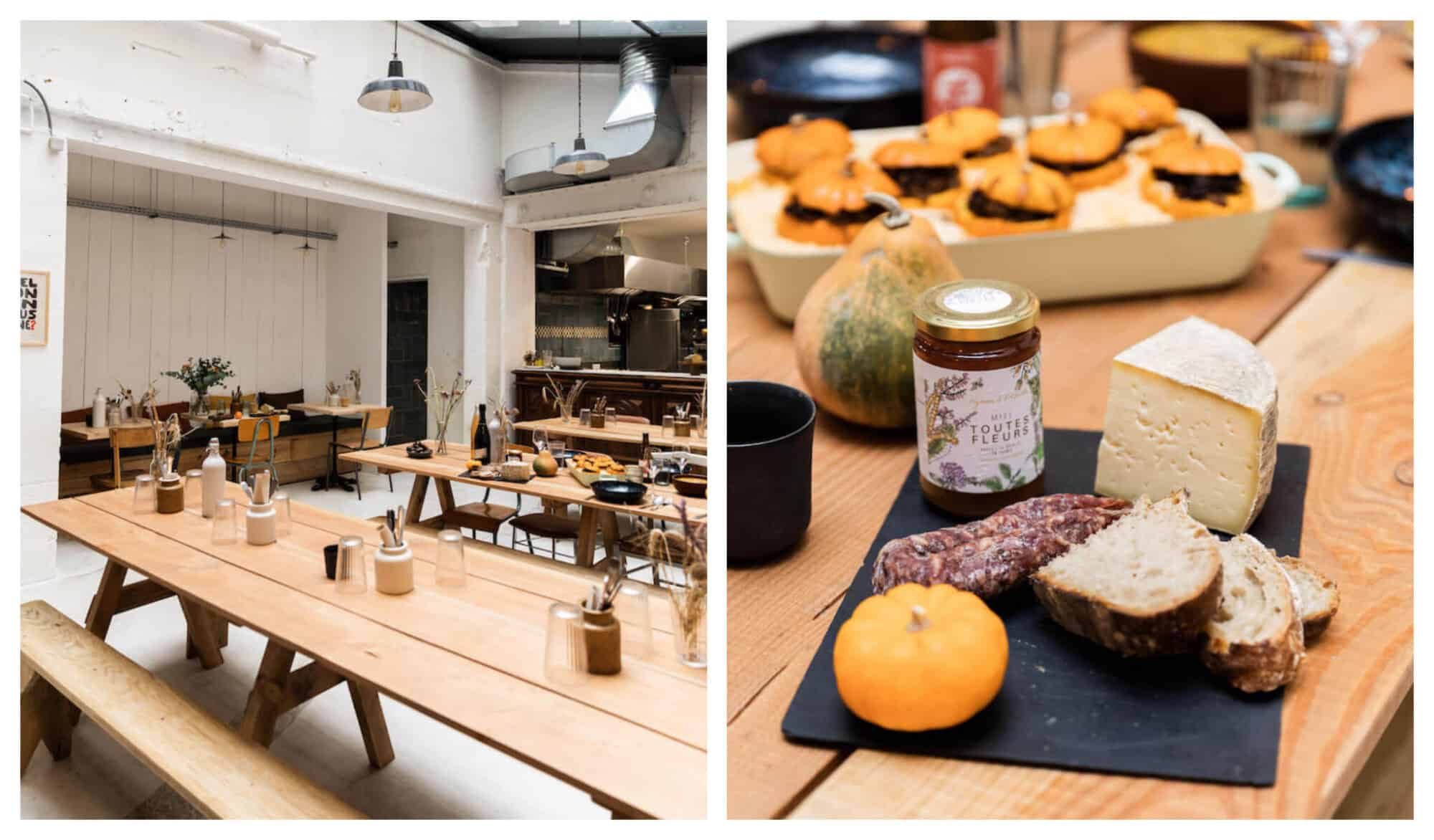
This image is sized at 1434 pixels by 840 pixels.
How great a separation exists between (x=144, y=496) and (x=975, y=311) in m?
2.26

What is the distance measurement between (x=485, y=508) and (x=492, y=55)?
1447mm

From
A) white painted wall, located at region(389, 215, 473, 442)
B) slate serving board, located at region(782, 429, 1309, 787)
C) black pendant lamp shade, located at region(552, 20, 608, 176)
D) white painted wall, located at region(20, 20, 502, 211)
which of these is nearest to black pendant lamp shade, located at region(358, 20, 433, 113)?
white painted wall, located at region(20, 20, 502, 211)

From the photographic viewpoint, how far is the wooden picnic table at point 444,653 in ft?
3.35

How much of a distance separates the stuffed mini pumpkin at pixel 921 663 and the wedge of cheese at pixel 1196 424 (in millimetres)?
460

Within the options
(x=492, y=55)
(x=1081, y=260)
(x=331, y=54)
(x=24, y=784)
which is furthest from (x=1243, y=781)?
(x=331, y=54)

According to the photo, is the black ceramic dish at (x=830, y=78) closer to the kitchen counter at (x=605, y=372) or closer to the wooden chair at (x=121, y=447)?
the kitchen counter at (x=605, y=372)

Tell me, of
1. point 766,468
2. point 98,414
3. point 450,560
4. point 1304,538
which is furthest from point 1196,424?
point 98,414

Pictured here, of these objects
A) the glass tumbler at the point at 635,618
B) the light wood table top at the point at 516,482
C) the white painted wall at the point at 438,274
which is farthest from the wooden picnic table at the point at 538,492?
the glass tumbler at the point at 635,618

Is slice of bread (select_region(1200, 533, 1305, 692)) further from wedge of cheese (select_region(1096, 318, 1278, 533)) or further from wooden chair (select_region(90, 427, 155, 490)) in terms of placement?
wooden chair (select_region(90, 427, 155, 490))

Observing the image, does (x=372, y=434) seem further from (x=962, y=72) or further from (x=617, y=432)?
(x=962, y=72)

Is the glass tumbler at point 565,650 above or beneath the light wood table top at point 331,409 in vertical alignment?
beneath

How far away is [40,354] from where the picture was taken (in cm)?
263

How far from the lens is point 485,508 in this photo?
2811 millimetres

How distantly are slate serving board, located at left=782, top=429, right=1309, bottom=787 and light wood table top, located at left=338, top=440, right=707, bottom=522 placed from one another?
1237mm
